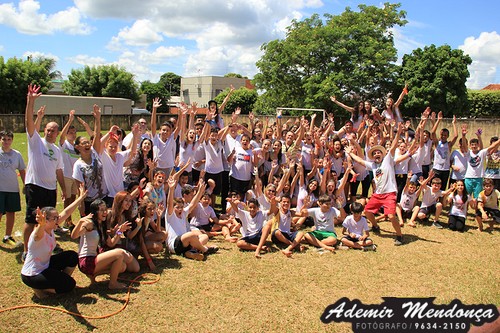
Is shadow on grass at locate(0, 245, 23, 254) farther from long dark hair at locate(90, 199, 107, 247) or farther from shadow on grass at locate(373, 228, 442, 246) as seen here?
shadow on grass at locate(373, 228, 442, 246)

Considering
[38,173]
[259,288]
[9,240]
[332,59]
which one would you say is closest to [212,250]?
[259,288]

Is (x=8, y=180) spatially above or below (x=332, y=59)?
below

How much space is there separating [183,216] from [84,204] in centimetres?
155

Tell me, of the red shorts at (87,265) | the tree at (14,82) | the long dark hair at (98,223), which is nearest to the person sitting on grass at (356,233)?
the long dark hair at (98,223)

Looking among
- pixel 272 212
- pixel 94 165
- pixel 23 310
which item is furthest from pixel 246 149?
pixel 23 310

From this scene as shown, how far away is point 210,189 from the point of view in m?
8.09

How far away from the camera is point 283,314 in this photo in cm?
465

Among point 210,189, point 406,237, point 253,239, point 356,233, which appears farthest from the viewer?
point 210,189

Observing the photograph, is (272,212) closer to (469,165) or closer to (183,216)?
(183,216)

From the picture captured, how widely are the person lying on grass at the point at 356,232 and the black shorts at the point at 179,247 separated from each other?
9.12 feet

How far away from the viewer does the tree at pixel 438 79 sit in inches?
1051

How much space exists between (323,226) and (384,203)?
135 cm

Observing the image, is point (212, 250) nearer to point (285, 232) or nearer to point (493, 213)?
point (285, 232)

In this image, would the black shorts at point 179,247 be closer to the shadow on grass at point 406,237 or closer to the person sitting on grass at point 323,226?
the person sitting on grass at point 323,226
